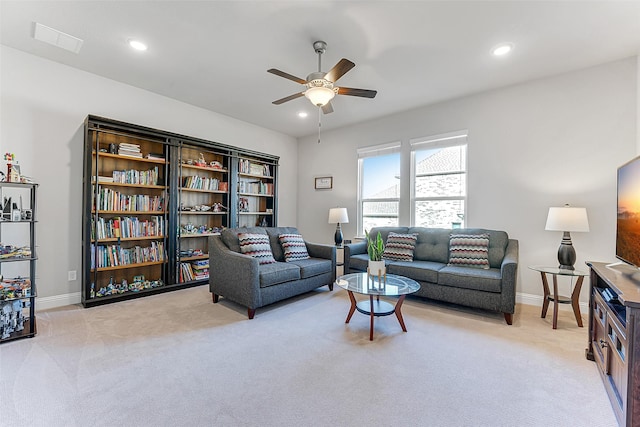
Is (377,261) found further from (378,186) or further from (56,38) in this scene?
(56,38)

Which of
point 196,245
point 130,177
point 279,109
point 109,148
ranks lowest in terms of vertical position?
point 196,245

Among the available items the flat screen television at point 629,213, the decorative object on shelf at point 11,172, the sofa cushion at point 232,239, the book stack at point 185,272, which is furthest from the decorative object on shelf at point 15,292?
the flat screen television at point 629,213

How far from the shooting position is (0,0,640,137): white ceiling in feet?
7.32

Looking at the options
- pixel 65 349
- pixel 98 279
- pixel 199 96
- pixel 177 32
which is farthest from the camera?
pixel 199 96

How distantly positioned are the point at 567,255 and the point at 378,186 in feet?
8.65

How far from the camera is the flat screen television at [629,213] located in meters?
1.77

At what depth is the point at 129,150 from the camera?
3.49 meters

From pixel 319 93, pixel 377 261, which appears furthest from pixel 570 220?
pixel 319 93

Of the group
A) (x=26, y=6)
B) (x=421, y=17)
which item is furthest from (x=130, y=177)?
(x=421, y=17)

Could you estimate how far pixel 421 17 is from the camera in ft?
7.61

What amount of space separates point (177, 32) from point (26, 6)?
1.09 metres

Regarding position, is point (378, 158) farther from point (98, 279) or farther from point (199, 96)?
point (98, 279)

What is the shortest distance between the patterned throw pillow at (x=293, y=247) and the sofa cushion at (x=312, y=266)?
0.27 ft

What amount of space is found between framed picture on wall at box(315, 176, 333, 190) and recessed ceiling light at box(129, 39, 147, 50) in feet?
11.2
